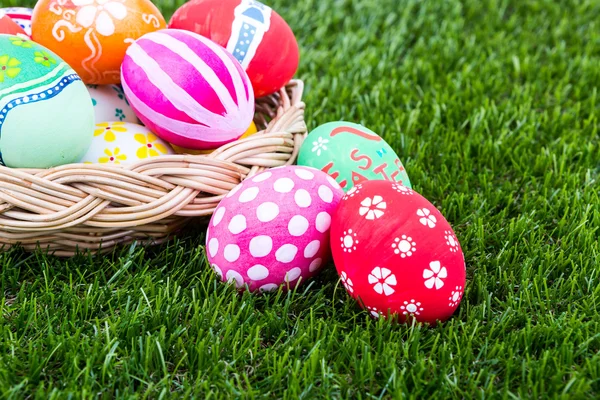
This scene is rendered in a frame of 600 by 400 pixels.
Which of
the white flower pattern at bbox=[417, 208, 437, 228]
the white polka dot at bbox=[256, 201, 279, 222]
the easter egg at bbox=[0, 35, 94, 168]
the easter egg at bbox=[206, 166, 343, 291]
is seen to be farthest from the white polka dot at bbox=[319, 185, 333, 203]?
the easter egg at bbox=[0, 35, 94, 168]

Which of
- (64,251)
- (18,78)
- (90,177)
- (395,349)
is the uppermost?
(18,78)

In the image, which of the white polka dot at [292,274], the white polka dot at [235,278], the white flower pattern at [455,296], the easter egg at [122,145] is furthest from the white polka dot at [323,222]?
the easter egg at [122,145]

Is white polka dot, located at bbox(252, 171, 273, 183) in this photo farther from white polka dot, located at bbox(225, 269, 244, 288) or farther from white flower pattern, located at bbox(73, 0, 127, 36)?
white flower pattern, located at bbox(73, 0, 127, 36)

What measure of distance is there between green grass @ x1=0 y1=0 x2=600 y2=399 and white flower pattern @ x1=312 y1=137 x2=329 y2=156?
0.32 meters

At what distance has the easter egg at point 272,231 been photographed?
1524mm

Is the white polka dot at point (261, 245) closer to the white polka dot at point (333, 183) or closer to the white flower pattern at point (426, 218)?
the white polka dot at point (333, 183)

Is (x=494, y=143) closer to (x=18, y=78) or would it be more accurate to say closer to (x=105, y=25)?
(x=105, y=25)

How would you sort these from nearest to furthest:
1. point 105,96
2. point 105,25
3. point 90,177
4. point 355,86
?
point 90,177
point 105,25
point 105,96
point 355,86

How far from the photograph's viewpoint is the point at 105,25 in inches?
70.7

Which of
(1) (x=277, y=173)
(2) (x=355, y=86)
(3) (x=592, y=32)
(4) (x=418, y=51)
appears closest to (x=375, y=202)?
(1) (x=277, y=173)

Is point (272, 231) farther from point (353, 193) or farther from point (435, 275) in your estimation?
point (435, 275)

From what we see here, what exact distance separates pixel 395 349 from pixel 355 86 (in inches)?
61.6

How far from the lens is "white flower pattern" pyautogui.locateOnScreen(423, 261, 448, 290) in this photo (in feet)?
4.68

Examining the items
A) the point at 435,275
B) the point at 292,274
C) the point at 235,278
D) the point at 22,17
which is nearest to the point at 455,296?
the point at 435,275
